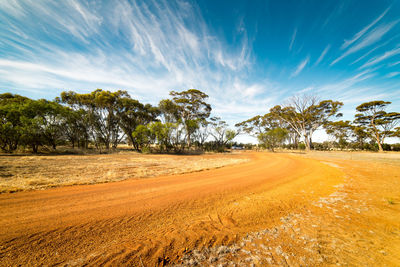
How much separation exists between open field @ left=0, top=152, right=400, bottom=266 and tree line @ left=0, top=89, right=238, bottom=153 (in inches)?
888

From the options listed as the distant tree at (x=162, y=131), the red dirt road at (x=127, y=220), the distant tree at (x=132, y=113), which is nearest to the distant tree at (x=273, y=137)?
the distant tree at (x=162, y=131)

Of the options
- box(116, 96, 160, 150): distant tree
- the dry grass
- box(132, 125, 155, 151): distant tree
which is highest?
box(116, 96, 160, 150): distant tree

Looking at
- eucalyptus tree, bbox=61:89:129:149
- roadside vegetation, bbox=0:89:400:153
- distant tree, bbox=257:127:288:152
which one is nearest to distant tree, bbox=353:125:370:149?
roadside vegetation, bbox=0:89:400:153

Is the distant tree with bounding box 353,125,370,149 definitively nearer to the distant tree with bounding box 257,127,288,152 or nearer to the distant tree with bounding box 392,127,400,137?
the distant tree with bounding box 392,127,400,137

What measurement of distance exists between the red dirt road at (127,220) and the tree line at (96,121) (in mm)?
22421

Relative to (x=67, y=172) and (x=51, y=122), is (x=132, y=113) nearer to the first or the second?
(x=51, y=122)

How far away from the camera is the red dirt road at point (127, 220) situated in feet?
7.17

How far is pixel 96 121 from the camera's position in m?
28.5

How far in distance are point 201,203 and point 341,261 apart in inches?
122

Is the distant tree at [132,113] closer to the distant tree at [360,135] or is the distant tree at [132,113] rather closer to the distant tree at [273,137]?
the distant tree at [273,137]

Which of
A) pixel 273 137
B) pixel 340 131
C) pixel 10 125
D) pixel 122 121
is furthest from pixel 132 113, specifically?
pixel 340 131

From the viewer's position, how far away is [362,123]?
30.6 m

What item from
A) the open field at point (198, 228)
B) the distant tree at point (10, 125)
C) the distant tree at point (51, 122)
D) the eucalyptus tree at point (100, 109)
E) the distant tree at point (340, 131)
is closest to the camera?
the open field at point (198, 228)

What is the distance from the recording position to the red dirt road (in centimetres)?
219
